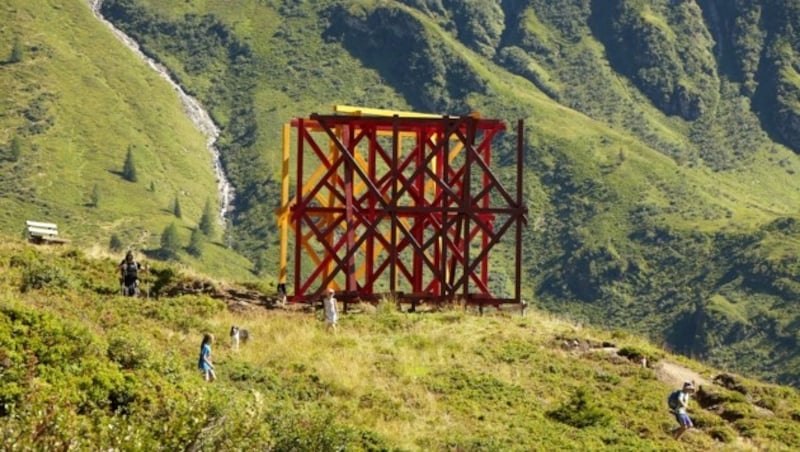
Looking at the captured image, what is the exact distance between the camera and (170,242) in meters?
185

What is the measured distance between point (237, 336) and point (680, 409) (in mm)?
9154

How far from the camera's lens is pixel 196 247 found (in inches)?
7662

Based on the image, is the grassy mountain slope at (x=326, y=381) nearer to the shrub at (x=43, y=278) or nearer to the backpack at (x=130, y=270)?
the shrub at (x=43, y=278)

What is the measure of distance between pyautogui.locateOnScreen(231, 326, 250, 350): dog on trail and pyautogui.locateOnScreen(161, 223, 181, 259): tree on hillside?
14840 cm

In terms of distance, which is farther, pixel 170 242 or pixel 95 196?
pixel 95 196

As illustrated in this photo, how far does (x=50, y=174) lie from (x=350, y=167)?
161590 mm

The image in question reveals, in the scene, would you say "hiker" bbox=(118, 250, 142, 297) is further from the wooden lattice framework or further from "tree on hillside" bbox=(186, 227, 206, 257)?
"tree on hillside" bbox=(186, 227, 206, 257)

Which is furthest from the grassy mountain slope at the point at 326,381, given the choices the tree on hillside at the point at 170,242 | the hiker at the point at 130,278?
the tree on hillside at the point at 170,242

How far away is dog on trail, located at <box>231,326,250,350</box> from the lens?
31.7 m

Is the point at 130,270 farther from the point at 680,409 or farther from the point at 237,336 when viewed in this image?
the point at 680,409

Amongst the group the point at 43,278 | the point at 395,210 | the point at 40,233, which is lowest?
the point at 43,278

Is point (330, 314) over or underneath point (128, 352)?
underneath

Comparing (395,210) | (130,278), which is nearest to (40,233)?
(130,278)

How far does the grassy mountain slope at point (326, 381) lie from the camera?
22.4 meters
